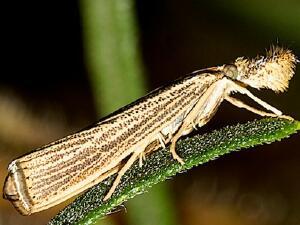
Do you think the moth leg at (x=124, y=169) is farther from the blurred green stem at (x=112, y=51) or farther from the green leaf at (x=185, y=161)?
the blurred green stem at (x=112, y=51)

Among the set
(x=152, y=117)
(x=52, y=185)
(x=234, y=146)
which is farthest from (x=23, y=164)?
(x=234, y=146)

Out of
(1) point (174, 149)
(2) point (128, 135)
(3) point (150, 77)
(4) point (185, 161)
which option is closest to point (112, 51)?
(2) point (128, 135)

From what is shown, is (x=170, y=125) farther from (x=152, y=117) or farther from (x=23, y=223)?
(x=23, y=223)

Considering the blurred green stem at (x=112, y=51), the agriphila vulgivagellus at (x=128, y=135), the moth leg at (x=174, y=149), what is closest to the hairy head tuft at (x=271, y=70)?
the agriphila vulgivagellus at (x=128, y=135)

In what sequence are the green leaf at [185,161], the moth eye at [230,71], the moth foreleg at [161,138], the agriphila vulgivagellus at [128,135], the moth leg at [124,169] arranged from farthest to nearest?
the moth eye at [230,71] < the moth foreleg at [161,138] < the agriphila vulgivagellus at [128,135] < the moth leg at [124,169] < the green leaf at [185,161]

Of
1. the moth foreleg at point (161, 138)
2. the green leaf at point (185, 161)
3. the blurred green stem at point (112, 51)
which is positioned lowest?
the green leaf at point (185, 161)

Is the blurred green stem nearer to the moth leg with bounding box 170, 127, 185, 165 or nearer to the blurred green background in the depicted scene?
the blurred green background

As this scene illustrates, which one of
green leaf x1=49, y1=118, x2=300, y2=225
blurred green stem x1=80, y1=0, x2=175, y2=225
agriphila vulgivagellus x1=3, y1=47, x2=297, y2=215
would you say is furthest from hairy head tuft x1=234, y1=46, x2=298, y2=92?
green leaf x1=49, y1=118, x2=300, y2=225

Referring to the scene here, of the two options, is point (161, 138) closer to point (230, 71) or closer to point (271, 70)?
point (230, 71)
